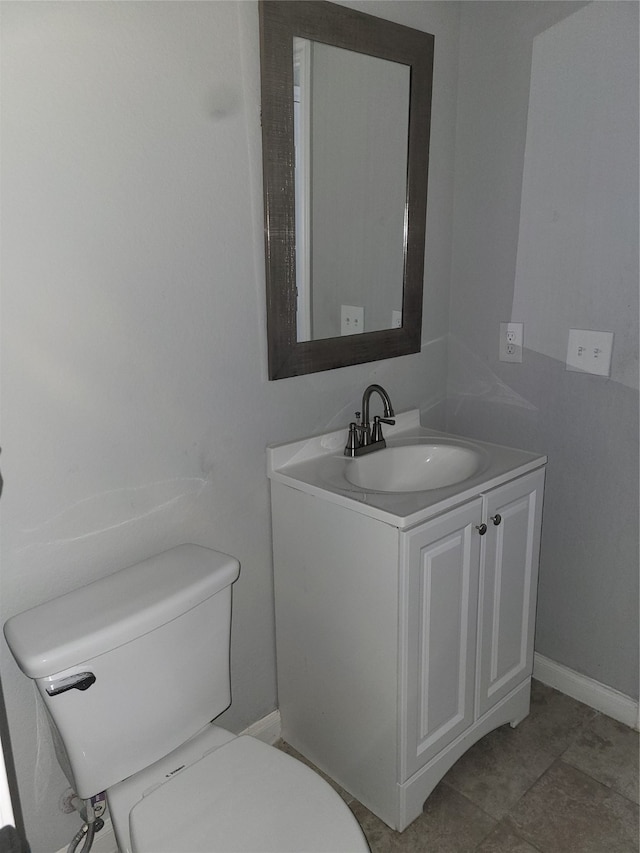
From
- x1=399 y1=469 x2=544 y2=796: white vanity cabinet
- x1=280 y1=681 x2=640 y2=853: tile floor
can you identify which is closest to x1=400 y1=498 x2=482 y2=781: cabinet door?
x1=399 y1=469 x2=544 y2=796: white vanity cabinet

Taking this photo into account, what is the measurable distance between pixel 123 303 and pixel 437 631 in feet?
3.45

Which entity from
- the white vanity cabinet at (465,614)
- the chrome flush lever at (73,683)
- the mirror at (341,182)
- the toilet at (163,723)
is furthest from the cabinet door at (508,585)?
the chrome flush lever at (73,683)

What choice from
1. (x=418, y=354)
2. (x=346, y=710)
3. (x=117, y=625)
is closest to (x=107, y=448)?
(x=117, y=625)

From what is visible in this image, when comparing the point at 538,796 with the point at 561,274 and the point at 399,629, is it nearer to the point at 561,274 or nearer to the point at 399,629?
the point at 399,629

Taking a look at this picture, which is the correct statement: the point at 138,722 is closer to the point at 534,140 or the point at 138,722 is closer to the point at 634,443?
the point at 634,443

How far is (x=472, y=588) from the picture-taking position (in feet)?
5.56

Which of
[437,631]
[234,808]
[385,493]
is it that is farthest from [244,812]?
[385,493]

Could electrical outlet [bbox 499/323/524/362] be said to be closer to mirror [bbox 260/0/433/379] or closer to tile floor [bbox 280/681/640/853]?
mirror [bbox 260/0/433/379]

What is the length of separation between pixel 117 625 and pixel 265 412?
0.68 m

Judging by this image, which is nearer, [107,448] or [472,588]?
[107,448]

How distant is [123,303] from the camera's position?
4.64 feet

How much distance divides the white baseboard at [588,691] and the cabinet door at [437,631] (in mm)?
516

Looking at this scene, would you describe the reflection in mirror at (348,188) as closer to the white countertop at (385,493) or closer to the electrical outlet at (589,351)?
the white countertop at (385,493)

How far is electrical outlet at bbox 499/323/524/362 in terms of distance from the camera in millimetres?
2051
